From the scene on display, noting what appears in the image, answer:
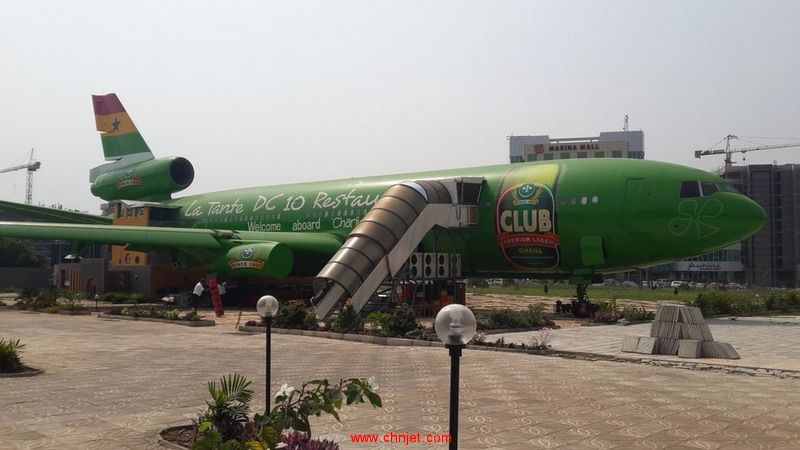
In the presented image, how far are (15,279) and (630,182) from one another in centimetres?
5679

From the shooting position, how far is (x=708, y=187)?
24.5m

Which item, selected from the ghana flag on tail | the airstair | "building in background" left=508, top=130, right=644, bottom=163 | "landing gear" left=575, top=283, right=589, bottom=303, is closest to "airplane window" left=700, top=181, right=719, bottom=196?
"landing gear" left=575, top=283, right=589, bottom=303

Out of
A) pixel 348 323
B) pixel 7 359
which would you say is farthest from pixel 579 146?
pixel 7 359

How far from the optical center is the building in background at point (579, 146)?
164875 millimetres

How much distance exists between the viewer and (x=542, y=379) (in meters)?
12.2

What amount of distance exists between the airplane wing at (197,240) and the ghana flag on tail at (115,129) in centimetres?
1489

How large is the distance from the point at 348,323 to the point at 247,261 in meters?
11.4

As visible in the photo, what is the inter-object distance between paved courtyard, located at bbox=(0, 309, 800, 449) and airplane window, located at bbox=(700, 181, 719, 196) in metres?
11.9

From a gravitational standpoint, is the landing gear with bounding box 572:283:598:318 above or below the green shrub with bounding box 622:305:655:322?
above

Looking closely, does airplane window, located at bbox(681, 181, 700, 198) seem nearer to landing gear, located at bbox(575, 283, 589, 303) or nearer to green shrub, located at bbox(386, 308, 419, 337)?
landing gear, located at bbox(575, 283, 589, 303)

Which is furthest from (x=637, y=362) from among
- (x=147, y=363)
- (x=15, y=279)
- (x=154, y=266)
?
(x=15, y=279)

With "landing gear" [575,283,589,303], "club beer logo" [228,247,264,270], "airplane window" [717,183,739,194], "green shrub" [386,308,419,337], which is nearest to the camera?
"green shrub" [386,308,419,337]

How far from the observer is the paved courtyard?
26.2ft

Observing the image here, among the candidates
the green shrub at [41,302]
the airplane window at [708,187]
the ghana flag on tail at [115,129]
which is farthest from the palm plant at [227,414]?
the ghana flag on tail at [115,129]
